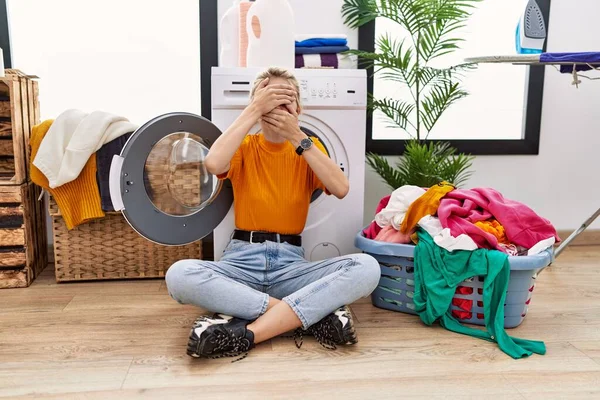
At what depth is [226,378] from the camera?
130 cm

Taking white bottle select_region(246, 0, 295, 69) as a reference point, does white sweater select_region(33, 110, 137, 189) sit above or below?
below

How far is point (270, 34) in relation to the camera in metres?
1.95

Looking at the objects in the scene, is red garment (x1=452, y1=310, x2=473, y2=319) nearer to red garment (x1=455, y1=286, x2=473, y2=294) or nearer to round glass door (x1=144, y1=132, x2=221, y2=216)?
red garment (x1=455, y1=286, x2=473, y2=294)

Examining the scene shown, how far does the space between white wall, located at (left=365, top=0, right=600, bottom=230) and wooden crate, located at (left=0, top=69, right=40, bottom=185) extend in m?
1.49

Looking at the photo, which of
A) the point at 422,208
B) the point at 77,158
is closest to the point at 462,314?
the point at 422,208

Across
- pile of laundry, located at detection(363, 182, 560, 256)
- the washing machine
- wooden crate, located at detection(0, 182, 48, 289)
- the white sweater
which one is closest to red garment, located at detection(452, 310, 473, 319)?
pile of laundry, located at detection(363, 182, 560, 256)

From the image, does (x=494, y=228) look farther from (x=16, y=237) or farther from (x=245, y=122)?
(x=16, y=237)

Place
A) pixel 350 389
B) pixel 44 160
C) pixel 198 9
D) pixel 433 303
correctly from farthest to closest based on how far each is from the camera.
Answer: pixel 198 9, pixel 44 160, pixel 433 303, pixel 350 389

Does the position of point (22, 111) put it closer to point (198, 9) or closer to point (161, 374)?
point (198, 9)

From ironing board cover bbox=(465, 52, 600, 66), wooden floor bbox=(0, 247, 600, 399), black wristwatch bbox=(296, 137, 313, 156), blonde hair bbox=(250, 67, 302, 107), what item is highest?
ironing board cover bbox=(465, 52, 600, 66)

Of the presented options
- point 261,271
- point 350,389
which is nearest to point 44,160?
point 261,271

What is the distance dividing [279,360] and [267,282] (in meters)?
0.29

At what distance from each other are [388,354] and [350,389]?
0.23 m

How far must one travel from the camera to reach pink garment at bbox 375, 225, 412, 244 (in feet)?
5.65
